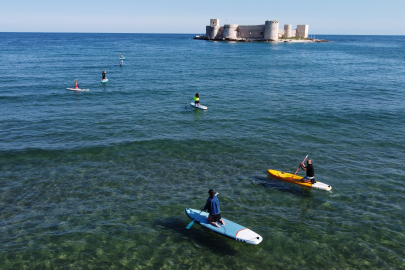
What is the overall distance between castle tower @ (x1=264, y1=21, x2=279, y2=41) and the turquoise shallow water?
130239mm

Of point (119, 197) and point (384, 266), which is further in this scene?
Result: point (119, 197)

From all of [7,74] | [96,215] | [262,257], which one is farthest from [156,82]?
[262,257]

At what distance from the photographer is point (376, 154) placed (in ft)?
75.8

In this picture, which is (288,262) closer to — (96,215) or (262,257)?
(262,257)

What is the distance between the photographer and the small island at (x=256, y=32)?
536 feet

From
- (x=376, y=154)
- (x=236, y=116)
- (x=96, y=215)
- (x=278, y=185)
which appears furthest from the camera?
(x=236, y=116)

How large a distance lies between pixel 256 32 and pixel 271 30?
417 inches

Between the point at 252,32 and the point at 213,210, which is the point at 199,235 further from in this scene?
the point at 252,32

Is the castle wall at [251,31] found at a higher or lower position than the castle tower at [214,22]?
lower

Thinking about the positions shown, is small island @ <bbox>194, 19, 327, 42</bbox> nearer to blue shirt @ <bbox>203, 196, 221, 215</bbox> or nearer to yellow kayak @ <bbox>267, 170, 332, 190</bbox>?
yellow kayak @ <bbox>267, 170, 332, 190</bbox>

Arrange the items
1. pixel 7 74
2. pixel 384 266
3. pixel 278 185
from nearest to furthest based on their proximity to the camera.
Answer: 1. pixel 384 266
2. pixel 278 185
3. pixel 7 74

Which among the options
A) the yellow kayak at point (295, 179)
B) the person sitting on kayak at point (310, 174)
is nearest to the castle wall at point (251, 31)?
the yellow kayak at point (295, 179)

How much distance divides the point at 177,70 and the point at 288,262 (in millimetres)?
54289

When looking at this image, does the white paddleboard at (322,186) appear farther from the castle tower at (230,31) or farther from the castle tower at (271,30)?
the castle tower at (230,31)
